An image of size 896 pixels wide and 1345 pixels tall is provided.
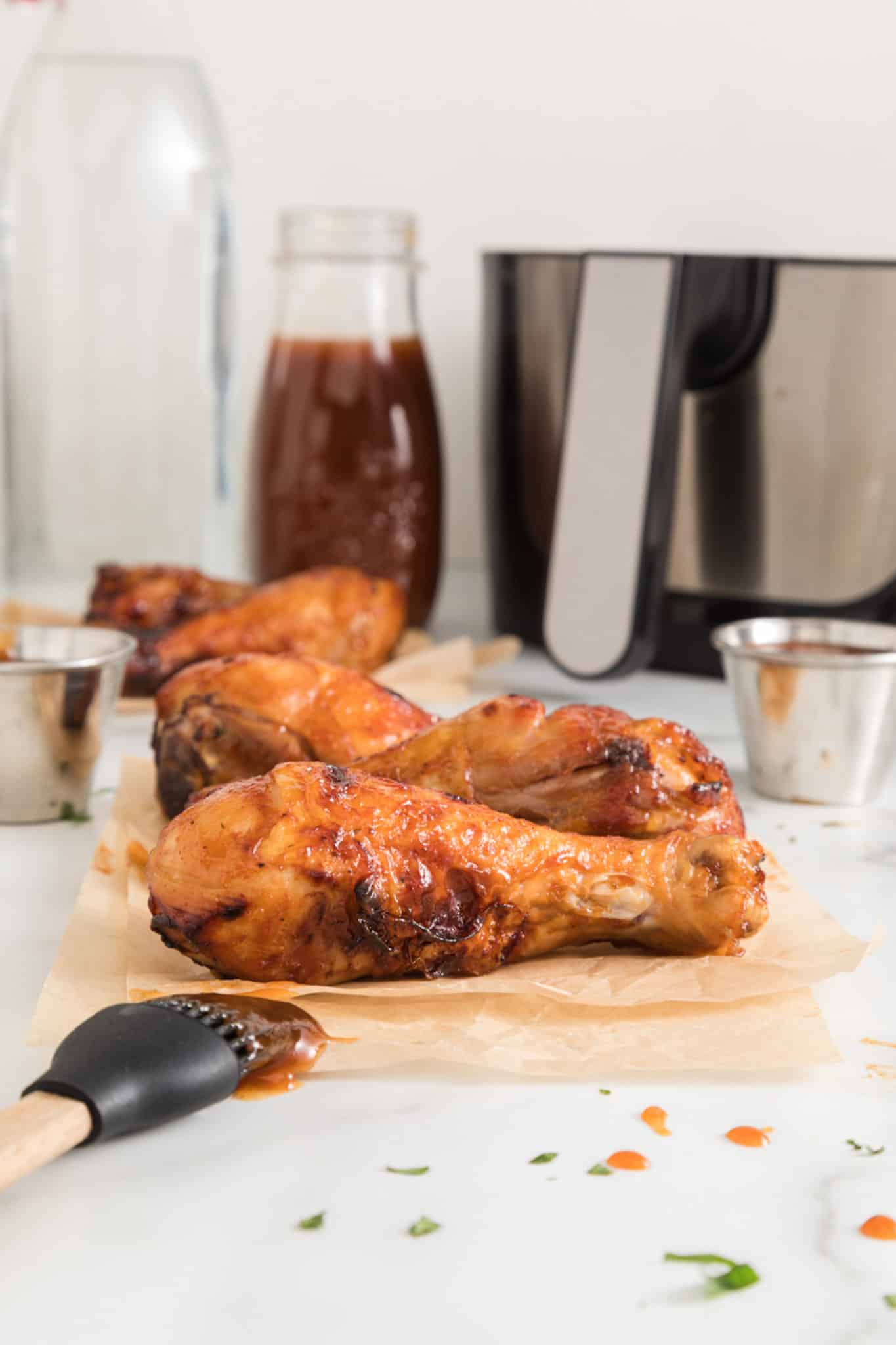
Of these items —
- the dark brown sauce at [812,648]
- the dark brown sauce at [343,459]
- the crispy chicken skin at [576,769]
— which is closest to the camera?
the crispy chicken skin at [576,769]

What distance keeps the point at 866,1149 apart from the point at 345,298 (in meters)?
1.35

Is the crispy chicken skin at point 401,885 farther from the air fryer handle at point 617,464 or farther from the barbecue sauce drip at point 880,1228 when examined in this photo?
the air fryer handle at point 617,464

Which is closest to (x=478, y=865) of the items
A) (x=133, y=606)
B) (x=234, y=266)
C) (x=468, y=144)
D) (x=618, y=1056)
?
(x=618, y=1056)

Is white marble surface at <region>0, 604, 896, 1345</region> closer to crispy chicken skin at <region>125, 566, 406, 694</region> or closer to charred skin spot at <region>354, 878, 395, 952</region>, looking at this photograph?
charred skin spot at <region>354, 878, 395, 952</region>

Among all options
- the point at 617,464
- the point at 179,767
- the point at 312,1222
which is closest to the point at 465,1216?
the point at 312,1222

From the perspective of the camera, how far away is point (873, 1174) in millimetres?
726

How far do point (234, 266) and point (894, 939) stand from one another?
1.36 meters

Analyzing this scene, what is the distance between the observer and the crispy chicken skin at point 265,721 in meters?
1.17

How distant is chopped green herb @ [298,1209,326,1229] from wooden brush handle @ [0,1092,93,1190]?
0.32 feet

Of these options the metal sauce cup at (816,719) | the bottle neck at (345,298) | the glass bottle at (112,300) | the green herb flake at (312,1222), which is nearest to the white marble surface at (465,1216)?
the green herb flake at (312,1222)

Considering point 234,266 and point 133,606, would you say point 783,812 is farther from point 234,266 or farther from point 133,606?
point 234,266

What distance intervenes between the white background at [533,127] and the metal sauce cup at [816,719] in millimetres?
876

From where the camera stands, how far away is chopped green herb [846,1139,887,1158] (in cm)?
74

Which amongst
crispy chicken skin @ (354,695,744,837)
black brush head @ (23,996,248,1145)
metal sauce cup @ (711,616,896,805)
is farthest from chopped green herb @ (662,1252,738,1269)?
metal sauce cup @ (711,616,896,805)
